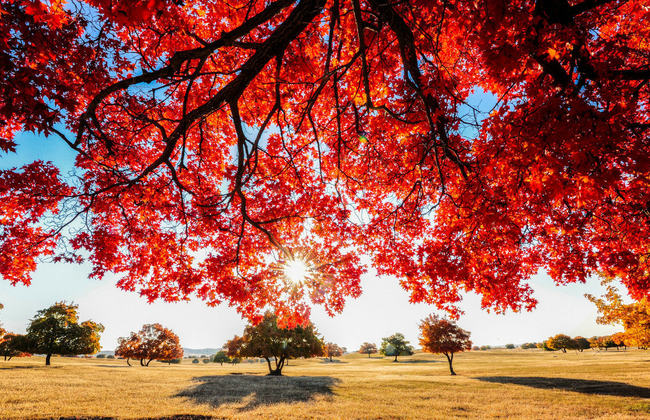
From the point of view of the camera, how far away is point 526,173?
481 cm

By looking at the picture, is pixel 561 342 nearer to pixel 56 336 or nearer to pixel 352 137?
pixel 352 137

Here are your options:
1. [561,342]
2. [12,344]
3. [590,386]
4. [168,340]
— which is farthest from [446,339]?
[561,342]

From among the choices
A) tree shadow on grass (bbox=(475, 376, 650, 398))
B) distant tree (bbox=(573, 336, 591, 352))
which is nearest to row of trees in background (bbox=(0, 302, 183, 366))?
tree shadow on grass (bbox=(475, 376, 650, 398))

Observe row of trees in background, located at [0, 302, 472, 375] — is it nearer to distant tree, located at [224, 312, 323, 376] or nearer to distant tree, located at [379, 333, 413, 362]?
distant tree, located at [224, 312, 323, 376]

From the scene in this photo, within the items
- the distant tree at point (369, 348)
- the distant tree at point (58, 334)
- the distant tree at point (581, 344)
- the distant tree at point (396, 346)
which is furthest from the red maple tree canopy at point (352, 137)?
the distant tree at point (369, 348)

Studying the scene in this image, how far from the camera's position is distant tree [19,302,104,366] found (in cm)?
3738

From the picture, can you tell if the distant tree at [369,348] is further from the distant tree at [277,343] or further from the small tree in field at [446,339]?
the distant tree at [277,343]

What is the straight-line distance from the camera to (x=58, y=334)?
38.0m

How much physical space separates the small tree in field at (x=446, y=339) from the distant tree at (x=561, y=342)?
76.7m

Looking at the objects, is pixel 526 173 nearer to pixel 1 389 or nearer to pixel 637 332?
pixel 637 332

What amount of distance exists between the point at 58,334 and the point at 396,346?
73.2m

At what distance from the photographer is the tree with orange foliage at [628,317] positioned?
575 inches

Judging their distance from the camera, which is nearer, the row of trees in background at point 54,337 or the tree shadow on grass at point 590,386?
the tree shadow on grass at point 590,386

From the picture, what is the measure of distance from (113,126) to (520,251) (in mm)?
12401
